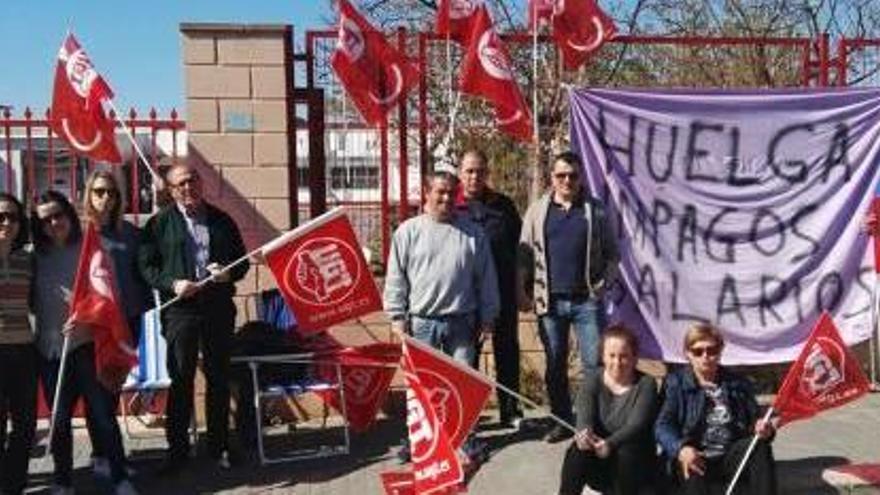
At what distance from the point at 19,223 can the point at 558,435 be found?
3263 mm

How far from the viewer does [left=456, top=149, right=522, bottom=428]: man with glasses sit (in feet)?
23.1

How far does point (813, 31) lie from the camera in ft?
59.5

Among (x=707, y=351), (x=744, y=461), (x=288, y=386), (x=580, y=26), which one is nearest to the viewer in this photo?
(x=744, y=461)

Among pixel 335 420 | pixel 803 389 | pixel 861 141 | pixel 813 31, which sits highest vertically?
pixel 813 31

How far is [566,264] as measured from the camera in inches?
272

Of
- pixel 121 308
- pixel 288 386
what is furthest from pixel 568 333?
pixel 121 308

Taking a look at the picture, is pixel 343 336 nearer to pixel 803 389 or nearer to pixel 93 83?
pixel 93 83

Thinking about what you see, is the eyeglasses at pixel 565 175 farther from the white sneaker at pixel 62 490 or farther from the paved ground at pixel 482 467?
the white sneaker at pixel 62 490

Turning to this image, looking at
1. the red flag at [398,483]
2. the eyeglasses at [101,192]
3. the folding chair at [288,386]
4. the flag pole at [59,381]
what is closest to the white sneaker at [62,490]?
the flag pole at [59,381]

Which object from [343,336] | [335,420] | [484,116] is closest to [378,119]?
[343,336]

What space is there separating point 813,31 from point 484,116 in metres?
6.22

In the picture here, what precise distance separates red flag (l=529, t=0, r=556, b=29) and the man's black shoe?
283 centimetres

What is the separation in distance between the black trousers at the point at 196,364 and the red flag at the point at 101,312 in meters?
0.37

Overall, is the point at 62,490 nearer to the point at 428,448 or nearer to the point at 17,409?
the point at 17,409
